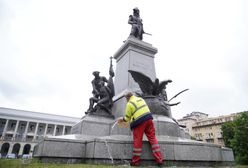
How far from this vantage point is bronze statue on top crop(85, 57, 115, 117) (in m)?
9.47

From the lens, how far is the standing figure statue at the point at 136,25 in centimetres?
1234

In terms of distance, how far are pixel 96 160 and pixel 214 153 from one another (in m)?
3.89

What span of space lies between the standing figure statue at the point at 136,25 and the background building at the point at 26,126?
65.7 m

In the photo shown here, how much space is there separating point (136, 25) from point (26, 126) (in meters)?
76.9

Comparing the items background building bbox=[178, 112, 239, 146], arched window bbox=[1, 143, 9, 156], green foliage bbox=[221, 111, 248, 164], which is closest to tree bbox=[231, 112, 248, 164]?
green foliage bbox=[221, 111, 248, 164]

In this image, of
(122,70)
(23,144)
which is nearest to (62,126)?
(23,144)

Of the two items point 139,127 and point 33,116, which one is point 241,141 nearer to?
point 139,127

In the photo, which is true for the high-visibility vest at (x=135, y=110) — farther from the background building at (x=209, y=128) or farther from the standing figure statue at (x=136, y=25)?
the background building at (x=209, y=128)

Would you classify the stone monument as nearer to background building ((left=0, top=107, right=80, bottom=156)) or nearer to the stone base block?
the stone base block

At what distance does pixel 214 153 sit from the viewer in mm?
5883

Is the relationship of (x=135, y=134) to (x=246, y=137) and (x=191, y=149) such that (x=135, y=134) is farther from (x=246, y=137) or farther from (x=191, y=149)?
(x=246, y=137)

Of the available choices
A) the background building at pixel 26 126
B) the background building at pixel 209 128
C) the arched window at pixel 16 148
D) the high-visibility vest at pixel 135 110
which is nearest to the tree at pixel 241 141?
the background building at pixel 209 128

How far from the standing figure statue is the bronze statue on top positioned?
11.2 ft

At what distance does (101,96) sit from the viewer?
10.1 meters
